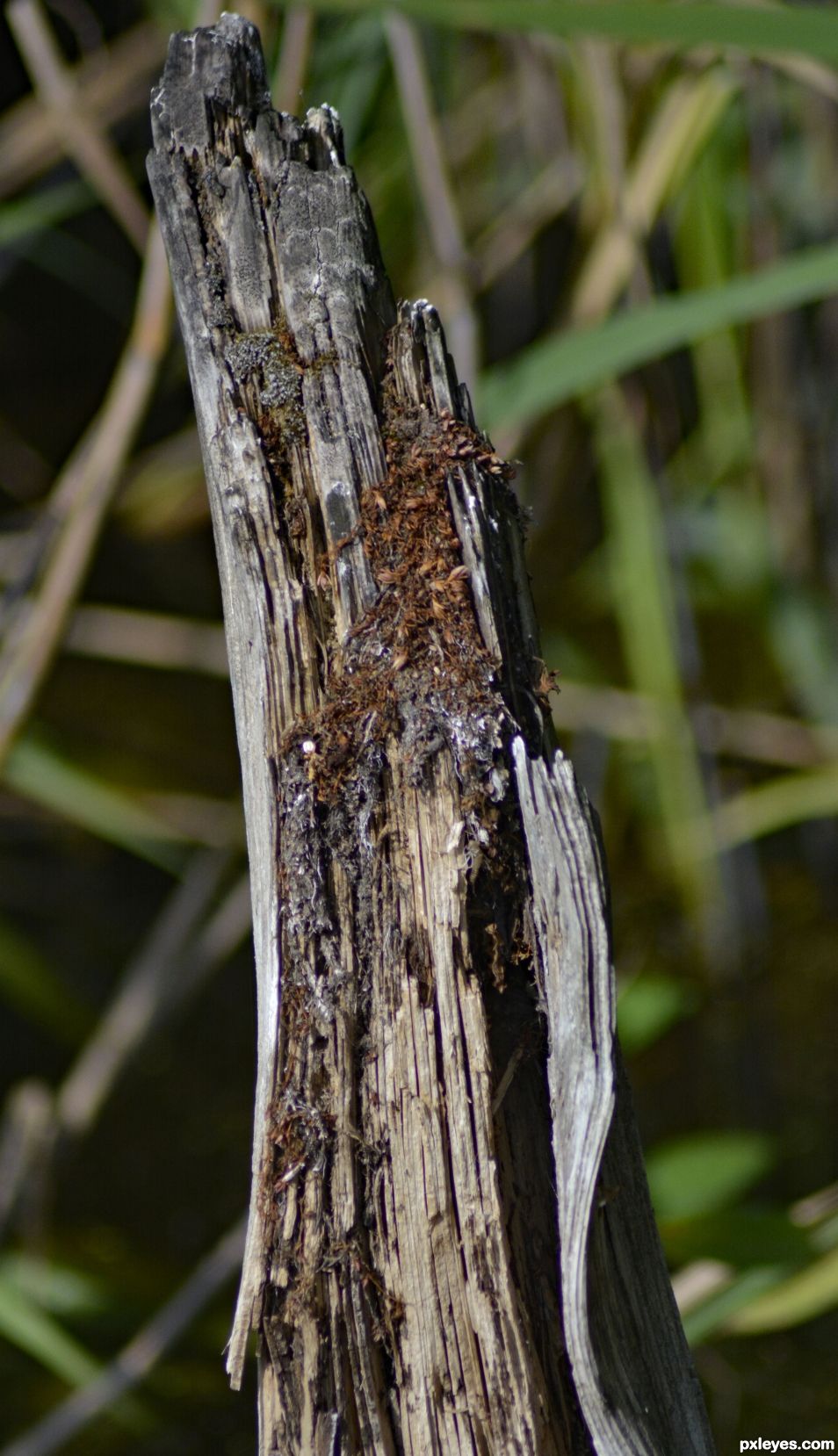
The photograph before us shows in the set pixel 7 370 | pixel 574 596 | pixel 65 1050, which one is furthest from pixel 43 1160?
pixel 7 370

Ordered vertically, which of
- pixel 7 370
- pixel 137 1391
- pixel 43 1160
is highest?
pixel 7 370

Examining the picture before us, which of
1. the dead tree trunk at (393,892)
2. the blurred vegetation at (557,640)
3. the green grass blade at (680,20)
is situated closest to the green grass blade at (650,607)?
the blurred vegetation at (557,640)

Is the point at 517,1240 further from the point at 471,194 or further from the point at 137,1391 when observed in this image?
the point at 471,194

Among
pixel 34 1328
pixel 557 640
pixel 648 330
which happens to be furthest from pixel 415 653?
pixel 557 640

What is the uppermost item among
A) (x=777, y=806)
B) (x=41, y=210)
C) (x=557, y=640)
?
(x=41, y=210)

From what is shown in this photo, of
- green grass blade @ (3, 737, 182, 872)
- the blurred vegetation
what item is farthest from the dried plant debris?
green grass blade @ (3, 737, 182, 872)

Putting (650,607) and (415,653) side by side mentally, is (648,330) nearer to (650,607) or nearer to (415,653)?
(415,653)
